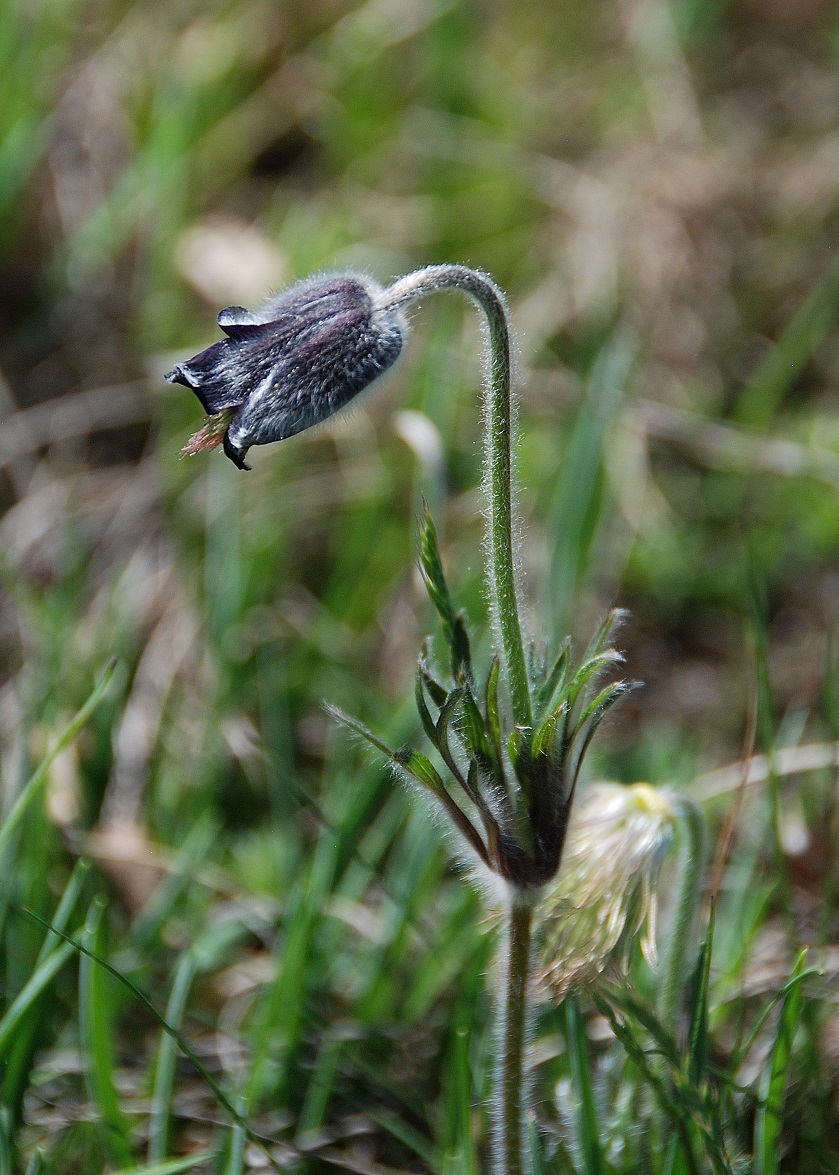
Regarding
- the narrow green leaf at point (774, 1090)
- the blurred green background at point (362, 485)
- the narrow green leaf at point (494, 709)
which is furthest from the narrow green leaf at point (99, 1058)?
the narrow green leaf at point (774, 1090)

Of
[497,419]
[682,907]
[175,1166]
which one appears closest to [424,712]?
[497,419]

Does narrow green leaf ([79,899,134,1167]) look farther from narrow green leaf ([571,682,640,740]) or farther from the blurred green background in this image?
narrow green leaf ([571,682,640,740])

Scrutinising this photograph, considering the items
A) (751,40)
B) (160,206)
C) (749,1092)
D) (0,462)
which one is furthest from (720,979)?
(751,40)

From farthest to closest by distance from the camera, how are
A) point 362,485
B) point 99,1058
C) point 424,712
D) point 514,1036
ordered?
point 362,485 → point 99,1058 → point 514,1036 → point 424,712

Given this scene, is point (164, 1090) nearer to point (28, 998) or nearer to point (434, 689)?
point (28, 998)

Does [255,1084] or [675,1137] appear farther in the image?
[255,1084]

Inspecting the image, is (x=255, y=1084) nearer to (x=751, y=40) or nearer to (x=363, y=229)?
(x=363, y=229)
